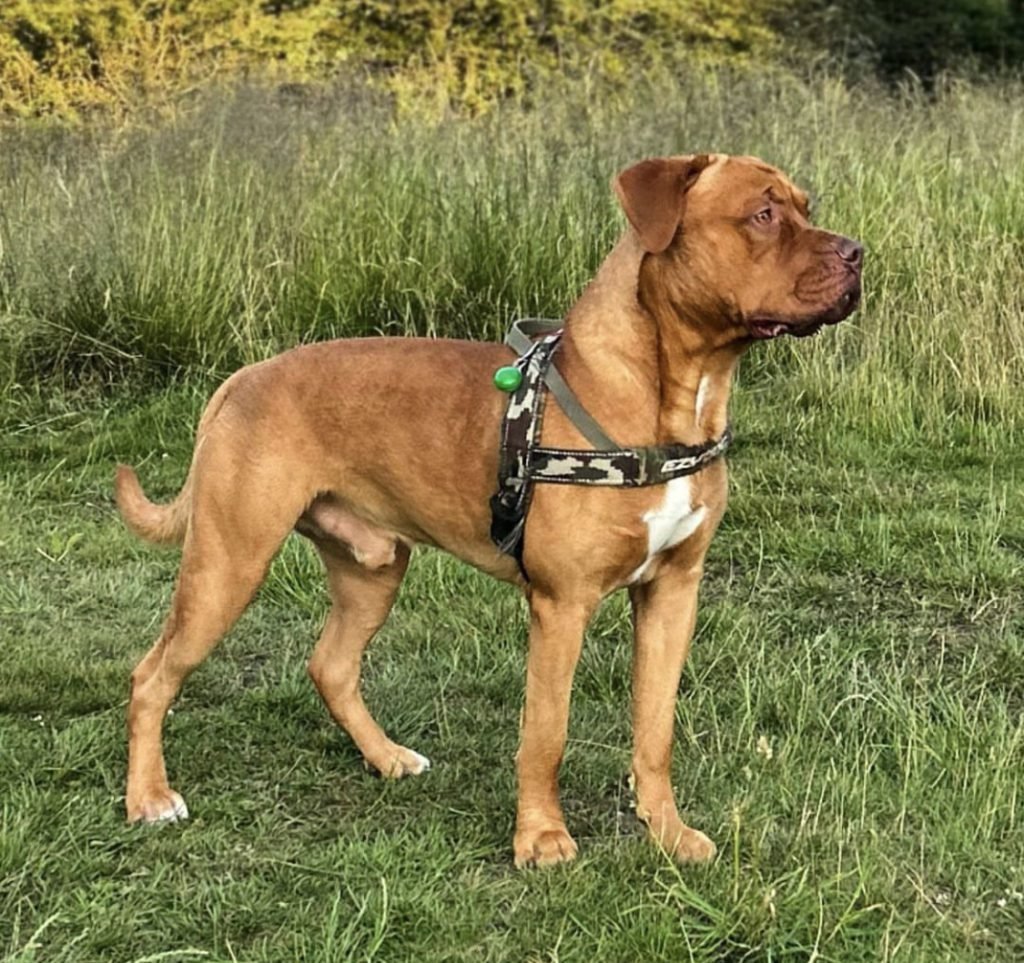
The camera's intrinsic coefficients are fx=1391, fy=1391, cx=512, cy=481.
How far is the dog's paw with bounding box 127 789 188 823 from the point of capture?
3463 mm

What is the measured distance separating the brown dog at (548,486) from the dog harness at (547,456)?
3cm

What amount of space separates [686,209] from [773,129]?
241 inches

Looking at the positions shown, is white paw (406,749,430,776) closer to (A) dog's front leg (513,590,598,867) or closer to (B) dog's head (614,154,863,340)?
(A) dog's front leg (513,590,598,867)

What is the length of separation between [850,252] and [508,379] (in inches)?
33.0

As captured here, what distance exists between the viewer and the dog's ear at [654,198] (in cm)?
300

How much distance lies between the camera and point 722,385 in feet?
10.6

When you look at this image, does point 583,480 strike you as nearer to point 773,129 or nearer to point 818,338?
point 818,338

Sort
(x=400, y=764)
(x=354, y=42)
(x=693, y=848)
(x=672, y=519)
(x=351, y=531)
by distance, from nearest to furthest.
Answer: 1. (x=672, y=519)
2. (x=693, y=848)
3. (x=351, y=531)
4. (x=400, y=764)
5. (x=354, y=42)

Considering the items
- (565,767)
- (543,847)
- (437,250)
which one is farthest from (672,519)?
(437,250)

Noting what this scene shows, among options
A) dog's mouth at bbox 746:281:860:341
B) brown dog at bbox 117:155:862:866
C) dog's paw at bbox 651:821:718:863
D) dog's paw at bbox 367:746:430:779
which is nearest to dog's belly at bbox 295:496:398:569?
brown dog at bbox 117:155:862:866

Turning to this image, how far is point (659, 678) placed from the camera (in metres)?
3.35

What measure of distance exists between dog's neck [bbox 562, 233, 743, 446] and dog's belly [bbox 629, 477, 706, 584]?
0.12 metres

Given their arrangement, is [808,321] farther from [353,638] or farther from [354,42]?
[354,42]

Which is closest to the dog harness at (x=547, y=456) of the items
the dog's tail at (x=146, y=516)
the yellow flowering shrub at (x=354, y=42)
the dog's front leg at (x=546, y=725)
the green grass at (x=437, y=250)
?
the dog's front leg at (x=546, y=725)
